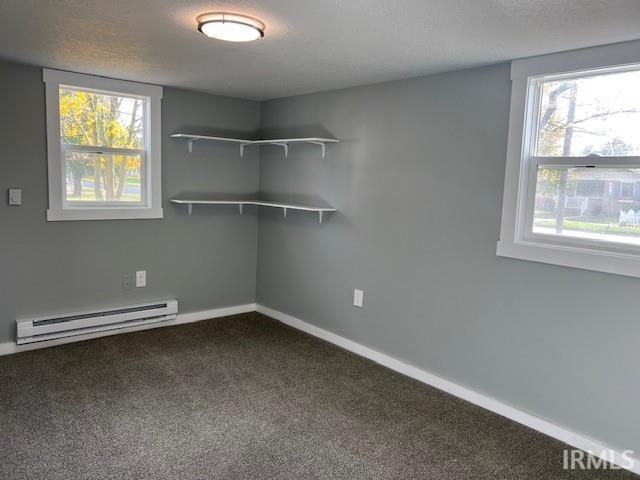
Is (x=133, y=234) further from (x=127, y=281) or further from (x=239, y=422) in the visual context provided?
(x=239, y=422)

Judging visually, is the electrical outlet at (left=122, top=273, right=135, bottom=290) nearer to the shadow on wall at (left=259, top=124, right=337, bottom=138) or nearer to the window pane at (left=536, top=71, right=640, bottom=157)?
the shadow on wall at (left=259, top=124, right=337, bottom=138)

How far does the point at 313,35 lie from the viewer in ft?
8.09

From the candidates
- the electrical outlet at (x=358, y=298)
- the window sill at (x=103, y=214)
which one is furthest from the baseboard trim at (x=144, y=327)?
the electrical outlet at (x=358, y=298)

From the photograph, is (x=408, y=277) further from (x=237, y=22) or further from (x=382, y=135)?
(x=237, y=22)

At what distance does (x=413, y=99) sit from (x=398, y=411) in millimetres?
2084

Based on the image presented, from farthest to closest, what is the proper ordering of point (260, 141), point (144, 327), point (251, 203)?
1. point (251, 203)
2. point (260, 141)
3. point (144, 327)

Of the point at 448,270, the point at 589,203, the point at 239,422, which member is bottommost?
the point at 239,422

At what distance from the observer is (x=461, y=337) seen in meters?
3.18

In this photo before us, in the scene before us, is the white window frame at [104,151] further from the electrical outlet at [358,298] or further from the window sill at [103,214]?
the electrical outlet at [358,298]

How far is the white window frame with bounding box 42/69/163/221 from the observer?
11.7 feet

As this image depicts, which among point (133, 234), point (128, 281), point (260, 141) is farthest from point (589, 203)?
point (128, 281)

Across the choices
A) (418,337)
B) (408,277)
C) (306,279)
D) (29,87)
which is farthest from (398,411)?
(29,87)

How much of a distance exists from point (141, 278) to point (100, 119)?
54.0 inches

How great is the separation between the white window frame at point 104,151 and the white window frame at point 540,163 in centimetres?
284
